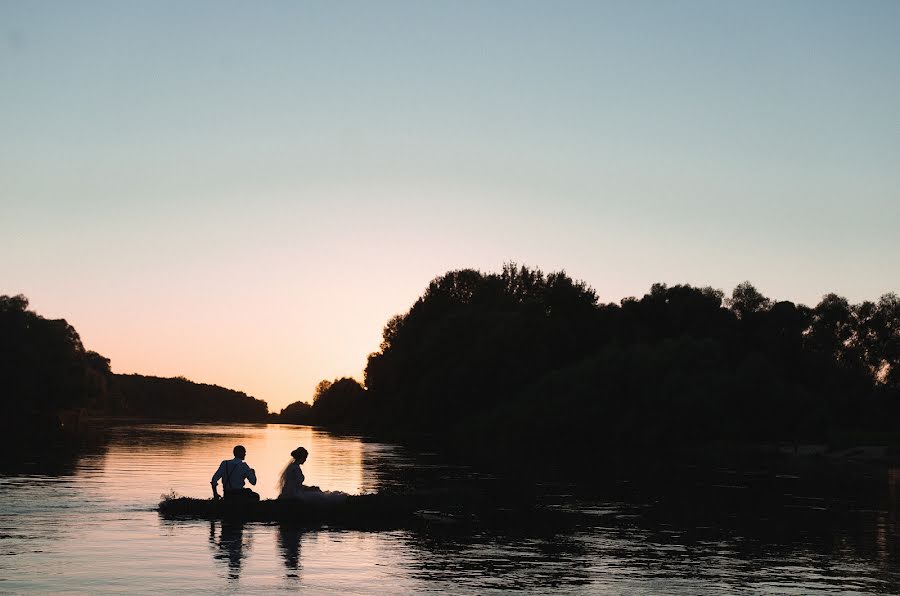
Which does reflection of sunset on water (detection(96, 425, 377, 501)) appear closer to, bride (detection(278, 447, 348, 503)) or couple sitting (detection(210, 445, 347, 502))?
bride (detection(278, 447, 348, 503))

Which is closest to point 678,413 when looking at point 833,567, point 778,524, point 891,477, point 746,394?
point 746,394

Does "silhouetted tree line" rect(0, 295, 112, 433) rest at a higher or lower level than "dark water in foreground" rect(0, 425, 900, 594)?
higher

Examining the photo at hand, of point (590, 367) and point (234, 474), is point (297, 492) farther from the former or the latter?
point (590, 367)

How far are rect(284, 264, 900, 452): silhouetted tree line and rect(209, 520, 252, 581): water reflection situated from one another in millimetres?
64082

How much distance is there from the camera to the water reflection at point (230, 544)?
23.9 meters

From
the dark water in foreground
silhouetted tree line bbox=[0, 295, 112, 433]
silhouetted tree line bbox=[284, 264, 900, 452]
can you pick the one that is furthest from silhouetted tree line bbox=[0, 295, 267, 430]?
the dark water in foreground

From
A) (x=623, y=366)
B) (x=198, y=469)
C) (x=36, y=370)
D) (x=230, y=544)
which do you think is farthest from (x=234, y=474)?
(x=36, y=370)

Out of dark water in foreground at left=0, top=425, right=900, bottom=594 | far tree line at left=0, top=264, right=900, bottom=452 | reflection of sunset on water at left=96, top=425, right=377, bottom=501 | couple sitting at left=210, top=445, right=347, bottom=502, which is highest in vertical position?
far tree line at left=0, top=264, right=900, bottom=452

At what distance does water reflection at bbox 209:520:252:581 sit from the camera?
23.9 meters

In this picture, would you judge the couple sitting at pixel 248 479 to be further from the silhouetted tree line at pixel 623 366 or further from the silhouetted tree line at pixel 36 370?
the silhouetted tree line at pixel 36 370

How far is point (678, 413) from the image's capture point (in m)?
88.9

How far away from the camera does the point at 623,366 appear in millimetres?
96250

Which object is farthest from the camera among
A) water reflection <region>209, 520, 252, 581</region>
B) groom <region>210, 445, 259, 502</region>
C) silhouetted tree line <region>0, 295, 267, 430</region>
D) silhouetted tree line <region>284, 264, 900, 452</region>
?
silhouetted tree line <region>0, 295, 267, 430</region>

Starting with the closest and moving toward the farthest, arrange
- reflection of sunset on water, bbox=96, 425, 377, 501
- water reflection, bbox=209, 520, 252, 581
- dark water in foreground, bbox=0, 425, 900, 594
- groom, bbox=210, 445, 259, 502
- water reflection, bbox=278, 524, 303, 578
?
dark water in foreground, bbox=0, 425, 900, 594 < water reflection, bbox=278, 524, 303, 578 < water reflection, bbox=209, 520, 252, 581 < groom, bbox=210, 445, 259, 502 < reflection of sunset on water, bbox=96, 425, 377, 501
